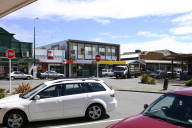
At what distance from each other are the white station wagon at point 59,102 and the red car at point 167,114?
3.88 metres

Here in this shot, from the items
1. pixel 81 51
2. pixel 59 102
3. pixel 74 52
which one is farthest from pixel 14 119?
pixel 81 51

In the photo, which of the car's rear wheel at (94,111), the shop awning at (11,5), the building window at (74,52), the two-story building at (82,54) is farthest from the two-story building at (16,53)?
the car's rear wheel at (94,111)

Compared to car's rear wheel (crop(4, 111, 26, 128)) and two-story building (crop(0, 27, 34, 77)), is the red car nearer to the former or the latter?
car's rear wheel (crop(4, 111, 26, 128))

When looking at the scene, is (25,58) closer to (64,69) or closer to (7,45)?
(7,45)

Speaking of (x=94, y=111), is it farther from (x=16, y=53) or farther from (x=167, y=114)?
(x=16, y=53)

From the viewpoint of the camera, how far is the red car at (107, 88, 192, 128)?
4488 mm

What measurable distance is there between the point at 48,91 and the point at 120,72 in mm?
36829

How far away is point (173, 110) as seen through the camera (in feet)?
16.6

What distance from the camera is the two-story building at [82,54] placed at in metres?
58.1

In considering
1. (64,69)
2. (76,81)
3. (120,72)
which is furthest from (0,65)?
(76,81)

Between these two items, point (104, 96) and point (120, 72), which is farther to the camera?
point (120, 72)

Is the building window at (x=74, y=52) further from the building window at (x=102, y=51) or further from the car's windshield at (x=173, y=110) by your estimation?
the car's windshield at (x=173, y=110)

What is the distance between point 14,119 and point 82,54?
5294 cm

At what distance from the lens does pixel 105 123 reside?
29.5 ft
